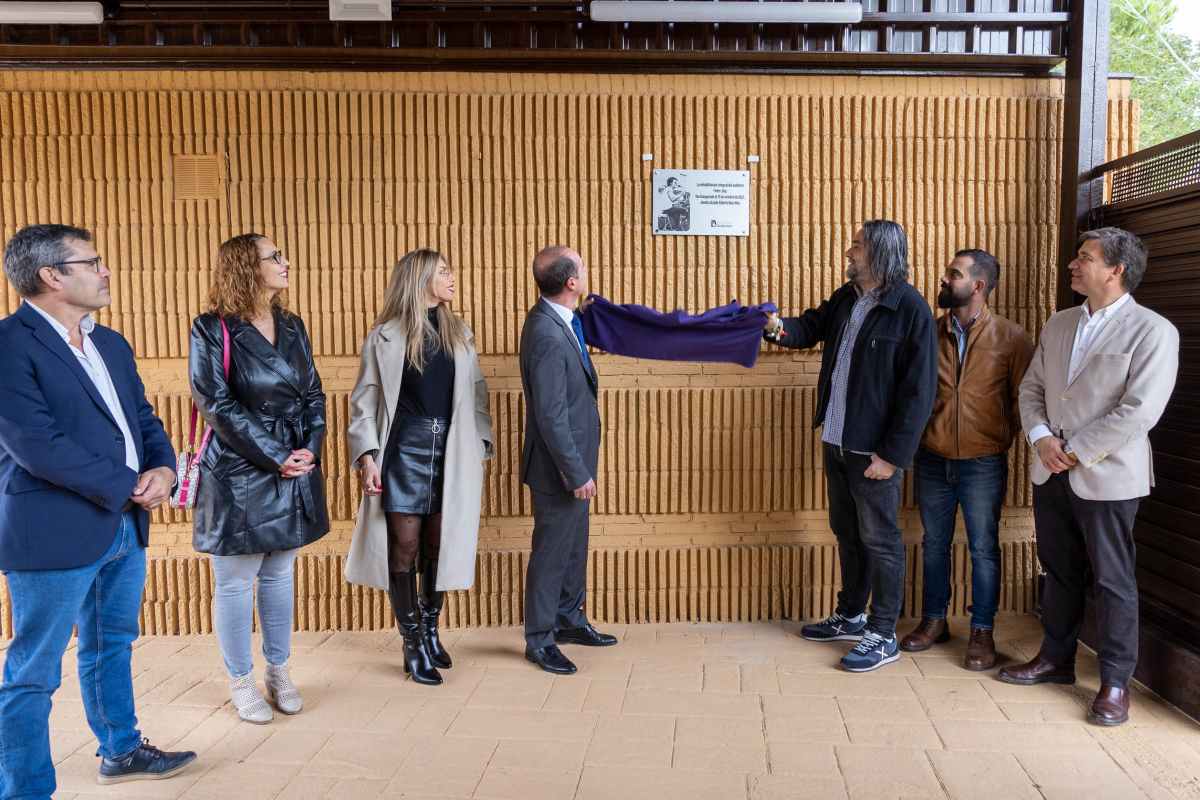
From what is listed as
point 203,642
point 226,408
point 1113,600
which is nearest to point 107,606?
point 226,408

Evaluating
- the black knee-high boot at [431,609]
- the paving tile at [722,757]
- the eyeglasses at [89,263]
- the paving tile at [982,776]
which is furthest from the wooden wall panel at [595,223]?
the eyeglasses at [89,263]

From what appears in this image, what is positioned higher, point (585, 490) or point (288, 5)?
point (288, 5)

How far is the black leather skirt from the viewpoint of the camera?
3.81 metres

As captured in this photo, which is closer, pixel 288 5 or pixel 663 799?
pixel 663 799

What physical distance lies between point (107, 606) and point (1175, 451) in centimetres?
428

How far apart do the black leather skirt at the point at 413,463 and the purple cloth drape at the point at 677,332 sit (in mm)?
977

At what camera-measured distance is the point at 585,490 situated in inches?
153

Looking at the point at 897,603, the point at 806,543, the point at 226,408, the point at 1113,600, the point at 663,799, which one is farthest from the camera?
the point at 806,543

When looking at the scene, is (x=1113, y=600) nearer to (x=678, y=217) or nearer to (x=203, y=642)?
(x=678, y=217)

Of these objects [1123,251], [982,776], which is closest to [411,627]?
[982,776]

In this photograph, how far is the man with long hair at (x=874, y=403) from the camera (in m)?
3.84

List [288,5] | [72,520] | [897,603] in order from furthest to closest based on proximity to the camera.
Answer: [288,5] < [897,603] < [72,520]

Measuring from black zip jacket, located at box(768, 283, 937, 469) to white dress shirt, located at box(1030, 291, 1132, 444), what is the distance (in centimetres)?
54

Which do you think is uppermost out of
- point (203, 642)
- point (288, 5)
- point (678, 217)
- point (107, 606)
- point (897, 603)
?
point (288, 5)
